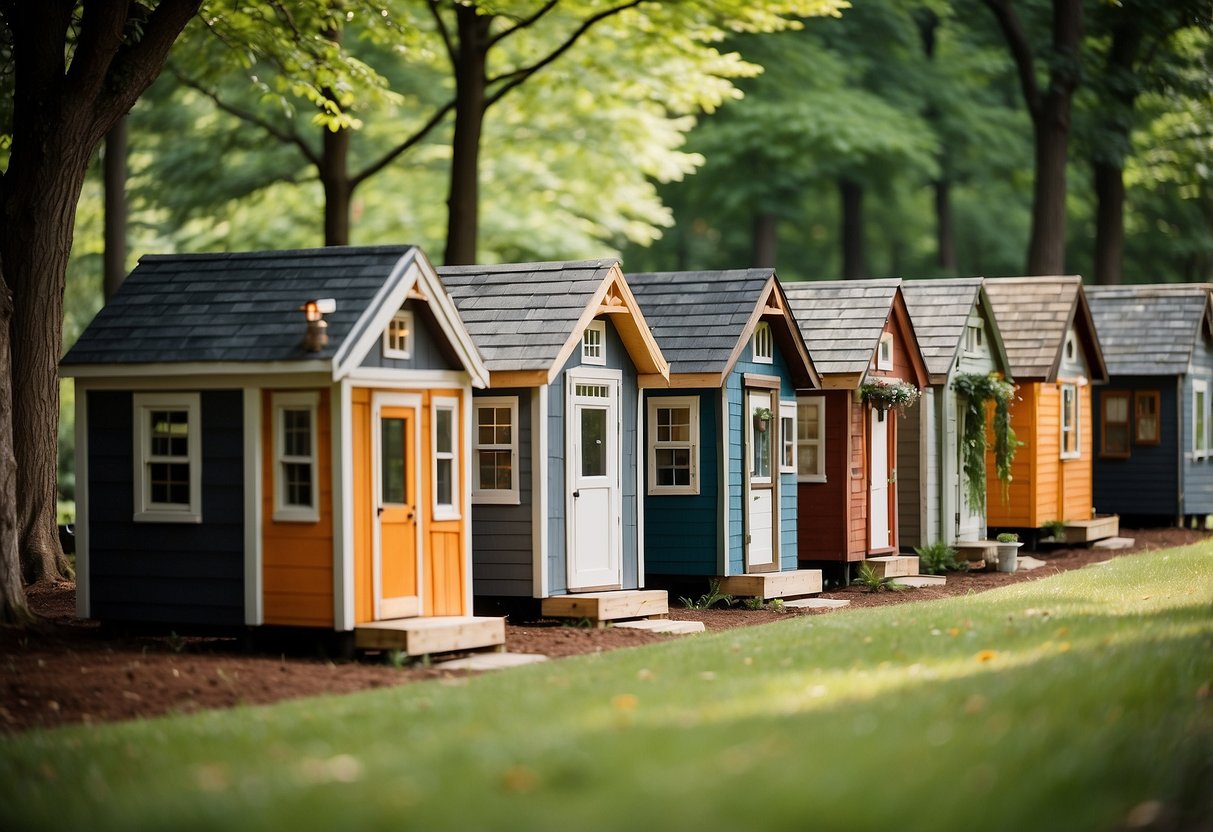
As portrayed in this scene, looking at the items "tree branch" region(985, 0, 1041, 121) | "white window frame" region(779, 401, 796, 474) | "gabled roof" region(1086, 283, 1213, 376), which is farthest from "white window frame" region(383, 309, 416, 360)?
"tree branch" region(985, 0, 1041, 121)

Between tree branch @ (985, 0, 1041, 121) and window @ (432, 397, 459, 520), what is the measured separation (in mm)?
23510

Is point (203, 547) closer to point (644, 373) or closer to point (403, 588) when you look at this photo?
point (403, 588)

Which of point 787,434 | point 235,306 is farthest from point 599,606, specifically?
point 787,434

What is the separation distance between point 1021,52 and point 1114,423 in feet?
29.4

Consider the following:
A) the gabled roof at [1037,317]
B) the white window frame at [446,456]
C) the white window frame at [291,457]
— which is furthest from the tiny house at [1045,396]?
the white window frame at [291,457]

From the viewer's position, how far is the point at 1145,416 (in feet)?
102

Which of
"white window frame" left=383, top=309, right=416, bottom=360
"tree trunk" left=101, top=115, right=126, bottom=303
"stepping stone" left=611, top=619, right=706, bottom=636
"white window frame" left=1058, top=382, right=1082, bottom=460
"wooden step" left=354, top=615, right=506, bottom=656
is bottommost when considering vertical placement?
"stepping stone" left=611, top=619, right=706, bottom=636

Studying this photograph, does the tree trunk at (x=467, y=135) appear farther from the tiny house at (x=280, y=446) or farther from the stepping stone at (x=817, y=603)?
the tiny house at (x=280, y=446)

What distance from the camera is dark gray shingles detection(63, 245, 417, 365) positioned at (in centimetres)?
1366

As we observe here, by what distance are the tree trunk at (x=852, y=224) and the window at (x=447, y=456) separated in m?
33.8

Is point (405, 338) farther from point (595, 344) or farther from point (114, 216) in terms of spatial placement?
point (114, 216)

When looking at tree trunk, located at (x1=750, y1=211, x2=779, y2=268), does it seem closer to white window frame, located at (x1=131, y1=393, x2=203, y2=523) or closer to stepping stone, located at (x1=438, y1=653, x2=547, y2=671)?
stepping stone, located at (x1=438, y1=653, x2=547, y2=671)

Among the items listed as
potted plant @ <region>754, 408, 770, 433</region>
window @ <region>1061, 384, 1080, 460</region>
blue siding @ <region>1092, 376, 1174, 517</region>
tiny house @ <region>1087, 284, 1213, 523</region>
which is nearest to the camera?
potted plant @ <region>754, 408, 770, 433</region>


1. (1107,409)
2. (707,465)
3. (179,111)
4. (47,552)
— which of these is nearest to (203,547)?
(47,552)
